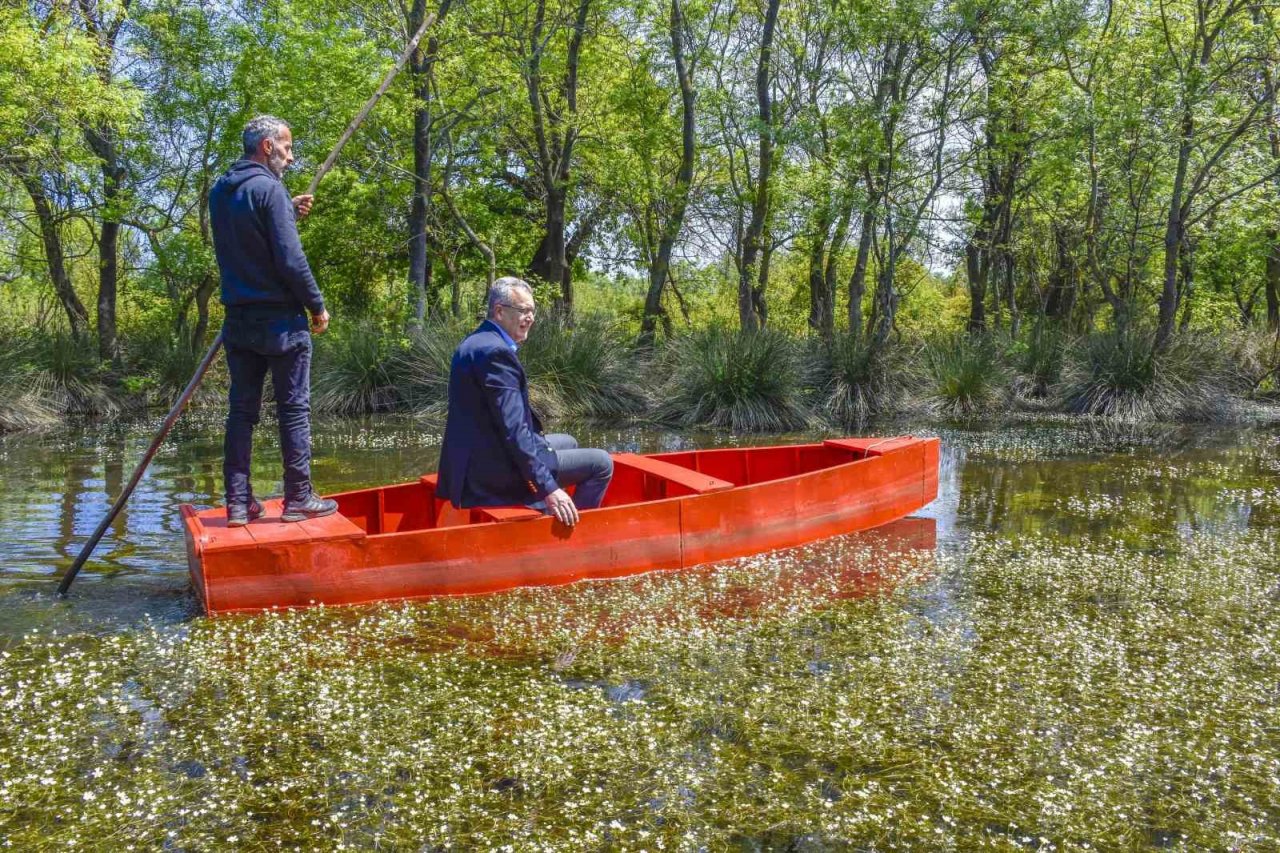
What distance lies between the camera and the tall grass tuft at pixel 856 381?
14023 millimetres

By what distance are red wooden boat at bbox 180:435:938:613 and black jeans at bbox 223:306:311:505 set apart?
0.24 metres

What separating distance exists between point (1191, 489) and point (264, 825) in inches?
310

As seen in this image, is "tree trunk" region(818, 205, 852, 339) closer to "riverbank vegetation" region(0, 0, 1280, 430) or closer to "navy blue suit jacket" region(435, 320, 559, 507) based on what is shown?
"riverbank vegetation" region(0, 0, 1280, 430)

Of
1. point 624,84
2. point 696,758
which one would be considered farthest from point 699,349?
point 696,758

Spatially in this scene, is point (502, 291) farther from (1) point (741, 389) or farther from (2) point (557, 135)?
(2) point (557, 135)

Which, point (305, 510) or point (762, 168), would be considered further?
point (762, 168)

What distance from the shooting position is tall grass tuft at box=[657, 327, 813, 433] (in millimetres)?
13227

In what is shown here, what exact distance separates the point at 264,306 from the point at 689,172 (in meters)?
13.3

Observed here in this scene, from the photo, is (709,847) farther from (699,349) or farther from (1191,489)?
(699,349)

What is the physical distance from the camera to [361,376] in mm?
15211

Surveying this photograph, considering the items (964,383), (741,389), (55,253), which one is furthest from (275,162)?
(55,253)

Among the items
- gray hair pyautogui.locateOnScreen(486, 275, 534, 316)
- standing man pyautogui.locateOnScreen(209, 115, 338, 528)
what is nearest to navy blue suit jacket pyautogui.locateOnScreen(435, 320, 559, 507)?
gray hair pyautogui.locateOnScreen(486, 275, 534, 316)

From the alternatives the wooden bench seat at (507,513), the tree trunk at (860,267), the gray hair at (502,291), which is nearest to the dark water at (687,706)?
the wooden bench seat at (507,513)

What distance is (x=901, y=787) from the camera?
3.13 m
